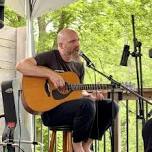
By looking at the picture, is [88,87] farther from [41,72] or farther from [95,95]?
[41,72]

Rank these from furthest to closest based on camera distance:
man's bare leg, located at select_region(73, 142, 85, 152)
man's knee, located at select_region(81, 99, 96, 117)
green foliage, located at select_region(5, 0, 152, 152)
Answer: green foliage, located at select_region(5, 0, 152, 152), man's bare leg, located at select_region(73, 142, 85, 152), man's knee, located at select_region(81, 99, 96, 117)

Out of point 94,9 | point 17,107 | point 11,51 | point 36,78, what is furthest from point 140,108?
point 94,9

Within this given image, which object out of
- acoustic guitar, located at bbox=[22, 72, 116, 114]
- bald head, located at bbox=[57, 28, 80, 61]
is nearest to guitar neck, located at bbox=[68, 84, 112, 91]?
acoustic guitar, located at bbox=[22, 72, 116, 114]

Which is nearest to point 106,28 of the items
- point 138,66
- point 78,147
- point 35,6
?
point 35,6

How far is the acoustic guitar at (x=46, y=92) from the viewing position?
10.7ft

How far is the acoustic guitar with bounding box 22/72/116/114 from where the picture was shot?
3.27m

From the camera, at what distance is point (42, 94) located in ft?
10.9

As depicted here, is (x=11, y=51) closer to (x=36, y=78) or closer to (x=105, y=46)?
(x=36, y=78)

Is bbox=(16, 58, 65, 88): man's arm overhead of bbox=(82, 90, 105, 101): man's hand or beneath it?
overhead

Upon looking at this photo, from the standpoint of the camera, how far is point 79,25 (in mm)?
9617

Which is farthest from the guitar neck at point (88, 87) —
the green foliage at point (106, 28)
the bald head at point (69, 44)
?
the green foliage at point (106, 28)

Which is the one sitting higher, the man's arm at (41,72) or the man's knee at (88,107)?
the man's arm at (41,72)

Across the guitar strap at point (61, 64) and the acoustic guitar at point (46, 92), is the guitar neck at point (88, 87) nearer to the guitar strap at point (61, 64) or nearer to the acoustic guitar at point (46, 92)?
the acoustic guitar at point (46, 92)

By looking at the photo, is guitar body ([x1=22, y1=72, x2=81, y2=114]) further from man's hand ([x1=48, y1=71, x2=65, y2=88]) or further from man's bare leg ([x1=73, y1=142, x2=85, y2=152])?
man's bare leg ([x1=73, y1=142, x2=85, y2=152])
